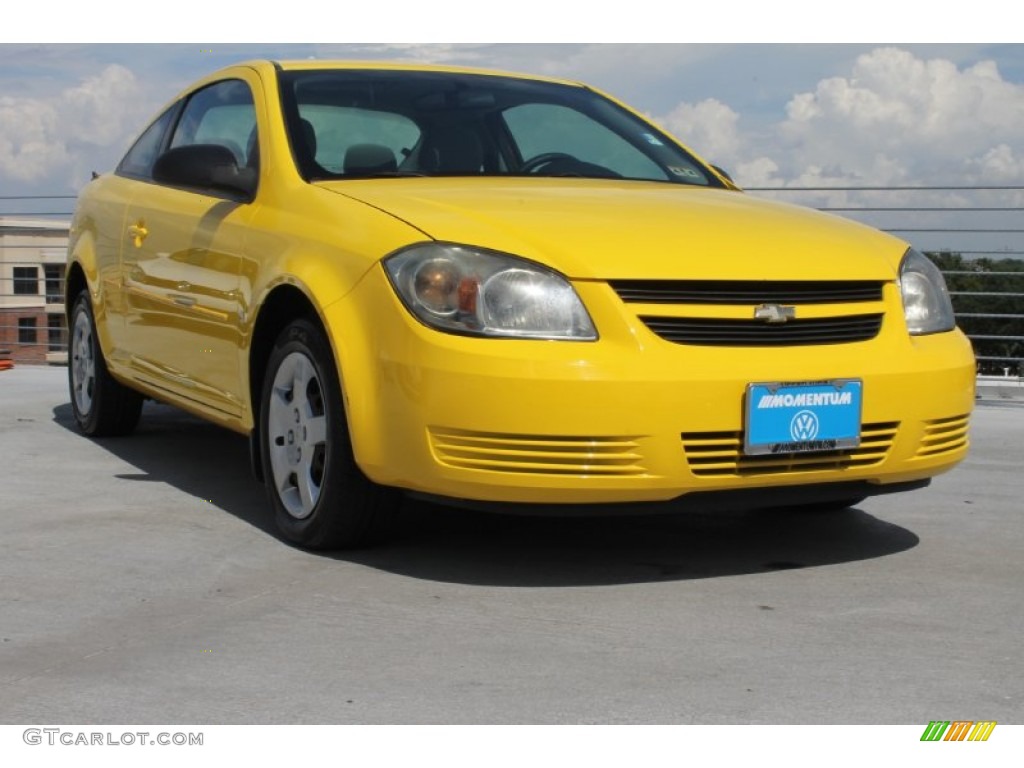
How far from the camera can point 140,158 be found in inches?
275

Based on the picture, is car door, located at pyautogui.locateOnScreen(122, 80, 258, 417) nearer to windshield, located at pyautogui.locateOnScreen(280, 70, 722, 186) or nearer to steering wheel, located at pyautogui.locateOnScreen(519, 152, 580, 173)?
windshield, located at pyautogui.locateOnScreen(280, 70, 722, 186)

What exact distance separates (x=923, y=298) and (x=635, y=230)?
962 millimetres

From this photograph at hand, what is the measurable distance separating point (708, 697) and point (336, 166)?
250cm

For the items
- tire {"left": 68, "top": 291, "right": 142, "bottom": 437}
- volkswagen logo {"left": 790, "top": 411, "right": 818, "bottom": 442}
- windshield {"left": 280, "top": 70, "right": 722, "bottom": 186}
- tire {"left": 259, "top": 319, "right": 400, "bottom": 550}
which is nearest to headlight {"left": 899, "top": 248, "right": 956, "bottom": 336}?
volkswagen logo {"left": 790, "top": 411, "right": 818, "bottom": 442}

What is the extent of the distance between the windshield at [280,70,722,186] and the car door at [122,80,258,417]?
0.27 metres

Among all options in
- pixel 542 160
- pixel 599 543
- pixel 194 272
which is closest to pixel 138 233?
pixel 194 272

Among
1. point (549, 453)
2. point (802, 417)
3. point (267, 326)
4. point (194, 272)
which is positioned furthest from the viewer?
point (194, 272)

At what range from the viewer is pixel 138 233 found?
6254 mm

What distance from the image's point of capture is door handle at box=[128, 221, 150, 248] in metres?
6.18

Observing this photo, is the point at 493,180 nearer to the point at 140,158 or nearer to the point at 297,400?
the point at 297,400

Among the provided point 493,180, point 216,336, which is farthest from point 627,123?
point 216,336
